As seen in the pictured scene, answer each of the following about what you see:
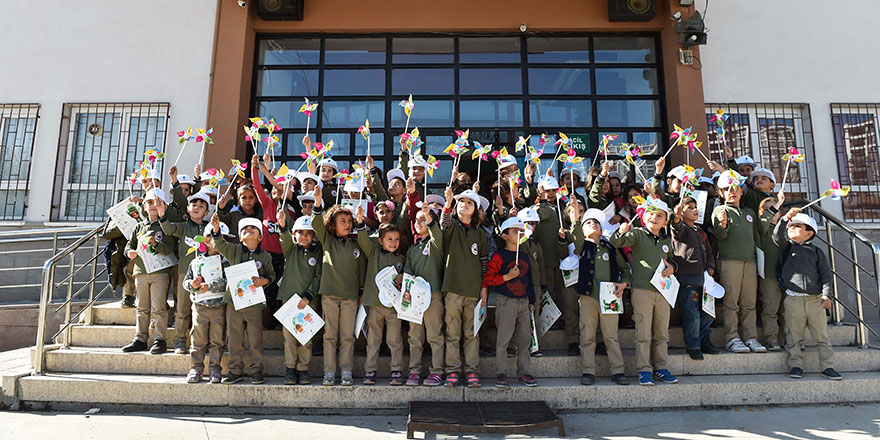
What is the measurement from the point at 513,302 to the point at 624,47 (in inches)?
243

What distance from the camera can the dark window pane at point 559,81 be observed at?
868 centimetres

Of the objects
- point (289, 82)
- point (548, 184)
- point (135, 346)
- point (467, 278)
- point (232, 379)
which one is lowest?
point (232, 379)

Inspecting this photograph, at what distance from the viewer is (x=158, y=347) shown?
5086 mm

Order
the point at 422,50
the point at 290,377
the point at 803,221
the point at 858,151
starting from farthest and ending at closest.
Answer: the point at 422,50
the point at 858,151
the point at 803,221
the point at 290,377

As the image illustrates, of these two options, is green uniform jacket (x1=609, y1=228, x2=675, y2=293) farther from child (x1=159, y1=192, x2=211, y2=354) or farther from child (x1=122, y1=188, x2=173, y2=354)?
child (x1=122, y1=188, x2=173, y2=354)

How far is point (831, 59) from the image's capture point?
327 inches

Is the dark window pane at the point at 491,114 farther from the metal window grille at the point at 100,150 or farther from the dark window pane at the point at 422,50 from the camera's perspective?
the metal window grille at the point at 100,150

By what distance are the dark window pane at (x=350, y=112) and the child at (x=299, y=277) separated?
4.01 m

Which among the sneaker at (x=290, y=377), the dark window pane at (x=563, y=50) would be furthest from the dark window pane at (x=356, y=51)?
the sneaker at (x=290, y=377)

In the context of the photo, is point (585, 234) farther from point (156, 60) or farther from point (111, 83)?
point (111, 83)

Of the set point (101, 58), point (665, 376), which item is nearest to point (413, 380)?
point (665, 376)

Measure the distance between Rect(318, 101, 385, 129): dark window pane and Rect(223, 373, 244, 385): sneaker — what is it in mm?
5025

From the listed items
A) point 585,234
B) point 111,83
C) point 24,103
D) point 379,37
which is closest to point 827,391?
point 585,234

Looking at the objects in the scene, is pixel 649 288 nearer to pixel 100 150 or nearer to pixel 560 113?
pixel 560 113
